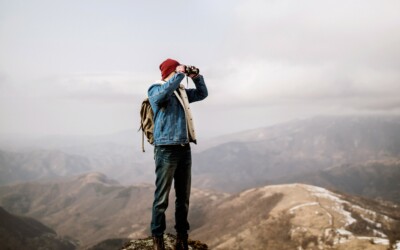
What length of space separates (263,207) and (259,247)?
41049 mm

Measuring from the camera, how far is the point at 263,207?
138875mm

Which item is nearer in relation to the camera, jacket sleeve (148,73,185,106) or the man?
jacket sleeve (148,73,185,106)

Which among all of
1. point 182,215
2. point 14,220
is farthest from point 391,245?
point 14,220

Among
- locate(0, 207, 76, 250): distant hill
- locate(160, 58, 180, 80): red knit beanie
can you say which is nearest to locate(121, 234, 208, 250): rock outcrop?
locate(160, 58, 180, 80): red knit beanie

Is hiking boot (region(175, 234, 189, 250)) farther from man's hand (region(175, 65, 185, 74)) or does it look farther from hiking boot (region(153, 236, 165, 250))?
man's hand (region(175, 65, 185, 74))

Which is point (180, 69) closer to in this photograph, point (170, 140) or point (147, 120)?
point (147, 120)

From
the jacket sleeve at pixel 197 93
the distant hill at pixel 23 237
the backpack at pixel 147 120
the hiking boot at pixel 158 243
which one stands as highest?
the jacket sleeve at pixel 197 93

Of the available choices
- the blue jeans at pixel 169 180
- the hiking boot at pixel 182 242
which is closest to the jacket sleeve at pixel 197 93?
the blue jeans at pixel 169 180

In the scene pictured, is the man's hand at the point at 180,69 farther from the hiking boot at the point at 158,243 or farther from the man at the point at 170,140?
the hiking boot at the point at 158,243

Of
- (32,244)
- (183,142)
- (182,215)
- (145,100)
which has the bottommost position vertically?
(32,244)

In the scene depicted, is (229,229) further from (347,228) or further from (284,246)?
(347,228)

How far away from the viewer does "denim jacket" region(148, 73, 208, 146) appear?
7.58 meters

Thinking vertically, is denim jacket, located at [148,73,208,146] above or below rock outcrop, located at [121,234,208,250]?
above

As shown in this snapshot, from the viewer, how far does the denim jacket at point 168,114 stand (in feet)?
24.9
